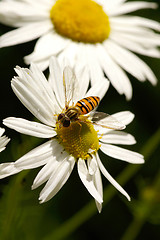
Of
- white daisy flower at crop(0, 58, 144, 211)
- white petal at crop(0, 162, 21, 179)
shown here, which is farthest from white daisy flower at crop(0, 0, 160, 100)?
white petal at crop(0, 162, 21, 179)

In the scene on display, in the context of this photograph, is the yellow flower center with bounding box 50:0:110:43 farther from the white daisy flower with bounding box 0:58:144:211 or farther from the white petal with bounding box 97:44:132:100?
the white daisy flower with bounding box 0:58:144:211

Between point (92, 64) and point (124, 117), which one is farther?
point (92, 64)

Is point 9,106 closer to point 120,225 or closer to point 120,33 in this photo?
point 120,33

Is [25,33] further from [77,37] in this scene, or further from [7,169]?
[7,169]

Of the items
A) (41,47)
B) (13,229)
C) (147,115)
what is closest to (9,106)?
(41,47)

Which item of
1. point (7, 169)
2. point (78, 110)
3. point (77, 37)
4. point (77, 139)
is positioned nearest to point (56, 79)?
point (78, 110)

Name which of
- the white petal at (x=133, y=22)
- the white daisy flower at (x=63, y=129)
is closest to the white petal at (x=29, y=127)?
the white daisy flower at (x=63, y=129)
